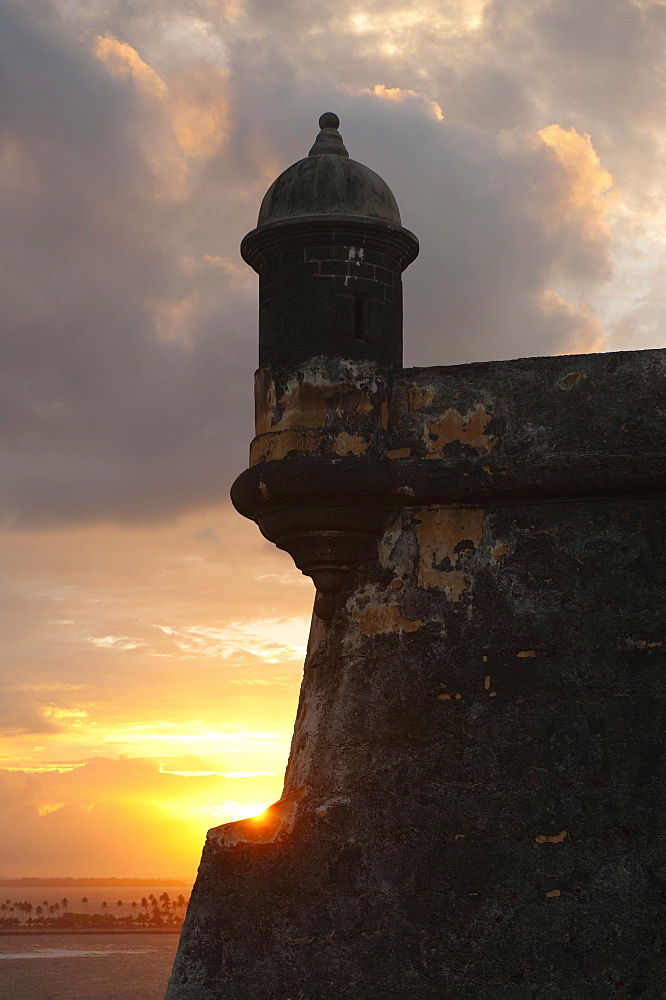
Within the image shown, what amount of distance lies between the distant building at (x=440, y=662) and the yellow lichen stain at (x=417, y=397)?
1.5 inches

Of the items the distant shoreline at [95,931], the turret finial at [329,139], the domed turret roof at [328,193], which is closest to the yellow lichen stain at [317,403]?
the domed turret roof at [328,193]

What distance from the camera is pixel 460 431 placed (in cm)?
748

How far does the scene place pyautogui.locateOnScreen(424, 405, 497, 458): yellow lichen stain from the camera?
293 inches

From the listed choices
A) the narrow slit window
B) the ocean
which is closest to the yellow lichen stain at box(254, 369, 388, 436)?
the narrow slit window

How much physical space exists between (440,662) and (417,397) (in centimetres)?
180

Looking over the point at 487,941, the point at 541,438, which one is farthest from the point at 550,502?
the point at 487,941

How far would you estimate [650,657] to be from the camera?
275 inches

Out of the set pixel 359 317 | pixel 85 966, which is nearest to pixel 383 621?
pixel 359 317

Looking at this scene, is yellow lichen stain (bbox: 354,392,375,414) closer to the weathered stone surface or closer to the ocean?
the weathered stone surface

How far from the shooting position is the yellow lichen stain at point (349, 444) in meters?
7.43

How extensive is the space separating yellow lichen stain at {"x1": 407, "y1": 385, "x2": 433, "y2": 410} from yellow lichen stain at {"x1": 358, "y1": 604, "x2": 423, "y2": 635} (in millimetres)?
1368

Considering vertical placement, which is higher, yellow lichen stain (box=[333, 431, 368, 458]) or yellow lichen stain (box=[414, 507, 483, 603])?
yellow lichen stain (box=[333, 431, 368, 458])

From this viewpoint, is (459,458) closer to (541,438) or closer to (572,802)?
(541,438)

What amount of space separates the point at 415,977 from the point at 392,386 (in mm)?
3765
